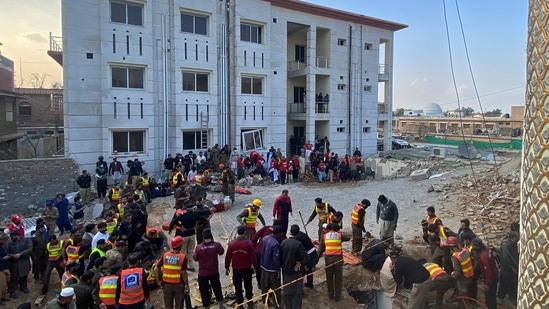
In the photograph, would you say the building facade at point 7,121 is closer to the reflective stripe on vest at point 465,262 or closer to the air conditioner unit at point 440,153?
the reflective stripe on vest at point 465,262

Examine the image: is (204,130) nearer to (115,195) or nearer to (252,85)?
(252,85)

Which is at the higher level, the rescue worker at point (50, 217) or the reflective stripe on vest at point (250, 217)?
the reflective stripe on vest at point (250, 217)

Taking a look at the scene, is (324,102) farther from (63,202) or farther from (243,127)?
(63,202)

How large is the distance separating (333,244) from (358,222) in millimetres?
1956

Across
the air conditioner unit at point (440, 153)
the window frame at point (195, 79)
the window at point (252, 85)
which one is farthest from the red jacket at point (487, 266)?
the air conditioner unit at point (440, 153)

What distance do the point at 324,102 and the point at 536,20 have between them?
23501mm

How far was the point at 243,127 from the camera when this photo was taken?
22.0m

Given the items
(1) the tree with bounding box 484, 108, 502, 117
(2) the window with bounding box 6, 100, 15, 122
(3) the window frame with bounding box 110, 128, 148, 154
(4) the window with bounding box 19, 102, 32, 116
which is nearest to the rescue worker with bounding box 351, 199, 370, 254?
(3) the window frame with bounding box 110, 128, 148, 154

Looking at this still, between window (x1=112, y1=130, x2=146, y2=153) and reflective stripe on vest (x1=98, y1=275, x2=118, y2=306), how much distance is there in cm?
1365

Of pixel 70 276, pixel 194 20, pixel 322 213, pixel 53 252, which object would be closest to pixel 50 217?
pixel 53 252

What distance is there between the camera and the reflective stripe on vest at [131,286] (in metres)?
5.93

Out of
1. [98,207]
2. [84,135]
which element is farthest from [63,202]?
[84,135]

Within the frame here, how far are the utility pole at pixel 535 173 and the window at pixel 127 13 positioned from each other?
769 inches

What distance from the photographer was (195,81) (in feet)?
67.7
